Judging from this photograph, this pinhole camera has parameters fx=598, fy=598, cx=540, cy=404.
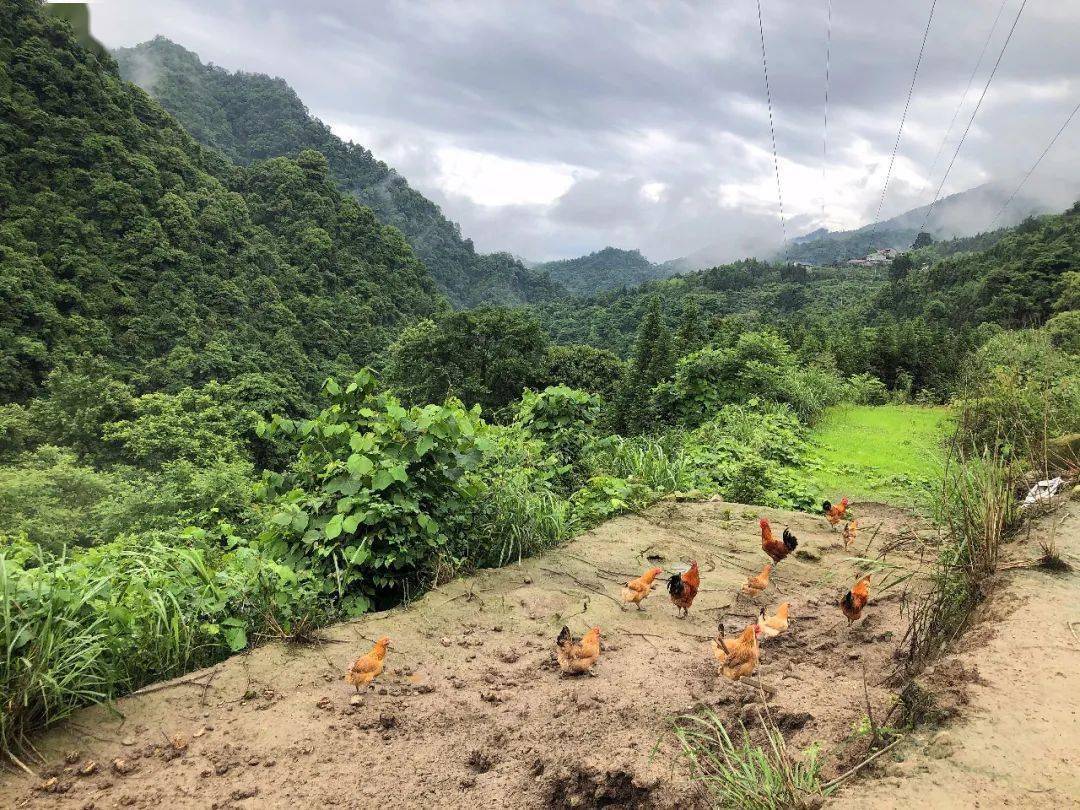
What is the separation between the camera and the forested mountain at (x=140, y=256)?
1292 inches

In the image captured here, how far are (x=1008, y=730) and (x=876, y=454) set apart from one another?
7.88 m

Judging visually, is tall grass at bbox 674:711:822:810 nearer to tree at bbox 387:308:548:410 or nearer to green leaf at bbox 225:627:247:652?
green leaf at bbox 225:627:247:652

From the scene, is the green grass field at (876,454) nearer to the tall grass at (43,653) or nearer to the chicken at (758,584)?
the chicken at (758,584)

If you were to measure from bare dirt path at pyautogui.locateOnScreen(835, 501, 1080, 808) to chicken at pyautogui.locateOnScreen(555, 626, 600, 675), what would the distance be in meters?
1.45

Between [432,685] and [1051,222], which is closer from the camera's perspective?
[432,685]


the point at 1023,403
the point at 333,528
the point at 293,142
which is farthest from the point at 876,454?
the point at 293,142

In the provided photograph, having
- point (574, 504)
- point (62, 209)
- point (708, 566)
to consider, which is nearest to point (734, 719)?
point (708, 566)

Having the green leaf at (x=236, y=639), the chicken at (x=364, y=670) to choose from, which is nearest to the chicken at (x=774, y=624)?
the chicken at (x=364, y=670)

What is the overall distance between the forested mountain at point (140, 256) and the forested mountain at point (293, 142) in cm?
3624

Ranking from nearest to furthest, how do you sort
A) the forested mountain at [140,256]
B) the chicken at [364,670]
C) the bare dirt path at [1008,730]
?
the bare dirt path at [1008,730]
the chicken at [364,670]
the forested mountain at [140,256]

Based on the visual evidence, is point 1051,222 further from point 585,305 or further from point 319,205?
point 319,205

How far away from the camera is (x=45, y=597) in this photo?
8.82 ft

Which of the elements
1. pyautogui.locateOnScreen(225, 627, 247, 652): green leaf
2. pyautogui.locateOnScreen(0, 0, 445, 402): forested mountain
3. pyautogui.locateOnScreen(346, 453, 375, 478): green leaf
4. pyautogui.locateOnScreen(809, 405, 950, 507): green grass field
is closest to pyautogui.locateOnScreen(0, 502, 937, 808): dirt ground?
pyautogui.locateOnScreen(225, 627, 247, 652): green leaf

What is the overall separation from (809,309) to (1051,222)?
23.2m
